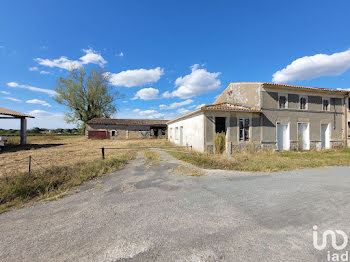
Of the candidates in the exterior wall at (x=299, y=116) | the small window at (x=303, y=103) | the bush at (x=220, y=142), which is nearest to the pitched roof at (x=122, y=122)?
the bush at (x=220, y=142)

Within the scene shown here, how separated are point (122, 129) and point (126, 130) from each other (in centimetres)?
80

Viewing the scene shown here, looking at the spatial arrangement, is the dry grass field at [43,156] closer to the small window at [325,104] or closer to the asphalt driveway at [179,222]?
the asphalt driveway at [179,222]

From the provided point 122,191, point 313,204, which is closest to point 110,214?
point 122,191

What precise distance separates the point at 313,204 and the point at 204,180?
2.86 m

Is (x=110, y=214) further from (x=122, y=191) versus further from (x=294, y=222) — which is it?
(x=294, y=222)

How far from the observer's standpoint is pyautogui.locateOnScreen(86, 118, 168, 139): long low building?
2748 cm

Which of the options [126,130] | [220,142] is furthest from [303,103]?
[126,130]

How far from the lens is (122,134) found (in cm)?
2878

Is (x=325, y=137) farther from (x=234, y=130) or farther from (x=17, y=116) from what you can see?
(x=17, y=116)

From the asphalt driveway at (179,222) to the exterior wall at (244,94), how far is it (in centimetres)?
898

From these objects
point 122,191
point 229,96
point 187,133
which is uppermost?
point 229,96

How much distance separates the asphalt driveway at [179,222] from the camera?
2.03 m

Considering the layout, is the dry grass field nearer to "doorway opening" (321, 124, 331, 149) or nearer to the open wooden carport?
the open wooden carport

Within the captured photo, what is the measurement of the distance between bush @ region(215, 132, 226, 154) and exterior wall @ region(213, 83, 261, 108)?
4.37 meters
